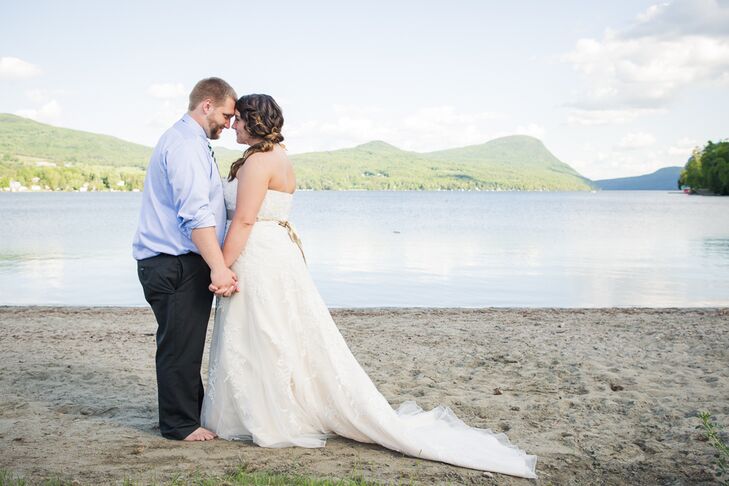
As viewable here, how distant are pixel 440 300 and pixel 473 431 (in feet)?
40.3

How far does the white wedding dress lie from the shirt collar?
480 mm

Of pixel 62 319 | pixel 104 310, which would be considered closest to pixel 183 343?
pixel 62 319

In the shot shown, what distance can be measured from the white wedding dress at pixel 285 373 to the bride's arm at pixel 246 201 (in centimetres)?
11

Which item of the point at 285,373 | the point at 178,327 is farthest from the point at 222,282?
the point at 285,373

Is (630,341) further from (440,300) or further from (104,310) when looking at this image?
(104,310)

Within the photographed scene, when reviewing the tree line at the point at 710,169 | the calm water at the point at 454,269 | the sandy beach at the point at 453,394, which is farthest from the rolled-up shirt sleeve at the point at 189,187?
the tree line at the point at 710,169

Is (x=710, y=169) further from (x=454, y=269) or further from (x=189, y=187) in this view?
(x=189, y=187)

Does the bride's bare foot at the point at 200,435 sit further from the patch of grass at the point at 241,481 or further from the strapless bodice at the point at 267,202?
the strapless bodice at the point at 267,202

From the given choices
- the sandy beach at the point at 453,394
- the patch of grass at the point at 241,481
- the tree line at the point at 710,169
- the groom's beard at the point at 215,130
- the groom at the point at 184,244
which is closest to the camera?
the patch of grass at the point at 241,481

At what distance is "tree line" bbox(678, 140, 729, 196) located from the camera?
4948 inches

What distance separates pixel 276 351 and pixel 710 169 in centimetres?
14448

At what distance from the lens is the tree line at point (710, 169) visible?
126 m

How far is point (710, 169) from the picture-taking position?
434 ft

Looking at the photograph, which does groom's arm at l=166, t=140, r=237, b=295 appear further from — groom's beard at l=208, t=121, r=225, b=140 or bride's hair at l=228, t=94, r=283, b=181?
bride's hair at l=228, t=94, r=283, b=181
